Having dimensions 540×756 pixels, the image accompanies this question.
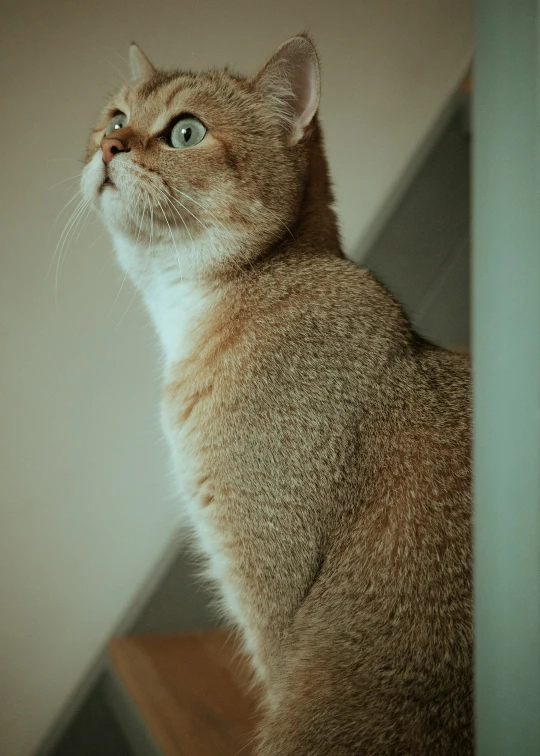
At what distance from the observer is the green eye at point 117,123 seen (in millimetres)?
1122

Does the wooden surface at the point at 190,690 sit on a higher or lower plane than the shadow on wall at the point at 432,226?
lower

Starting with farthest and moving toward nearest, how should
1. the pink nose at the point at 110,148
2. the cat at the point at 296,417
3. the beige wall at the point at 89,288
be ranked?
the beige wall at the point at 89,288 < the pink nose at the point at 110,148 < the cat at the point at 296,417

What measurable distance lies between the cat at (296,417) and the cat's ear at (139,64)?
0.18ft

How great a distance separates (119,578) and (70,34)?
1.09 metres

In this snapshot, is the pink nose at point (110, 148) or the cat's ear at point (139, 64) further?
the cat's ear at point (139, 64)

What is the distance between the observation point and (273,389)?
3.11ft

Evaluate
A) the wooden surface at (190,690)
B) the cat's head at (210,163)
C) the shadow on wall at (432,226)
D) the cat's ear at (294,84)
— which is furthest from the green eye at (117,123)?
the wooden surface at (190,690)

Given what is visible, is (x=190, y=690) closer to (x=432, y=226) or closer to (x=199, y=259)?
(x=199, y=259)

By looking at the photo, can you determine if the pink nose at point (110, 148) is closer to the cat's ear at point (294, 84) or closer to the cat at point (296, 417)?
the cat at point (296, 417)

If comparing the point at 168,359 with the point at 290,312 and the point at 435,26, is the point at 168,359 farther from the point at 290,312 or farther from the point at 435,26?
the point at 435,26

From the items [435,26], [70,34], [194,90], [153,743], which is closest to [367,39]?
[435,26]

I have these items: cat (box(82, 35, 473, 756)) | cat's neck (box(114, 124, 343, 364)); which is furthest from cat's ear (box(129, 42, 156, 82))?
cat's neck (box(114, 124, 343, 364))

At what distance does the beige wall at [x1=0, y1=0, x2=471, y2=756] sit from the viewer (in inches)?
50.1

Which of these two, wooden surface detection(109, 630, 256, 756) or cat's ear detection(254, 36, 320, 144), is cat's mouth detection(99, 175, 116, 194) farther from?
wooden surface detection(109, 630, 256, 756)
